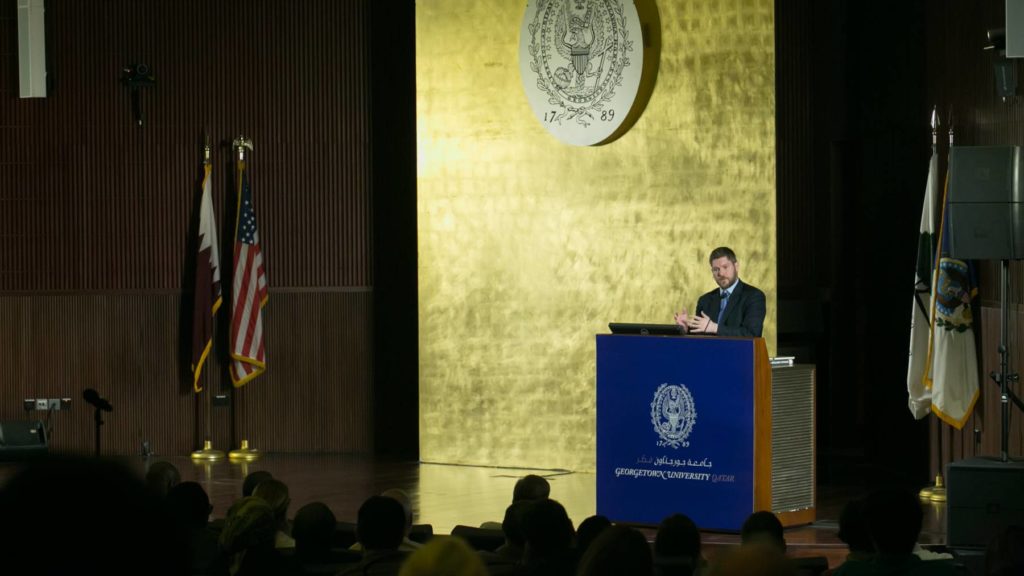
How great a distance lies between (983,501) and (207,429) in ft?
19.3

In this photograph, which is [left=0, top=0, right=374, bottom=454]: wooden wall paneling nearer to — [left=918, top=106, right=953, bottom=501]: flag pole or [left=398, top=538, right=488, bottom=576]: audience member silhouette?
[left=918, top=106, right=953, bottom=501]: flag pole

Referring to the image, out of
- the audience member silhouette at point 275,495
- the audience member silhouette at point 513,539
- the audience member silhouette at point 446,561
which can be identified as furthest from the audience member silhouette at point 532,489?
the audience member silhouette at point 446,561

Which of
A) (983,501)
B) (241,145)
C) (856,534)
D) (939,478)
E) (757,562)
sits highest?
(241,145)

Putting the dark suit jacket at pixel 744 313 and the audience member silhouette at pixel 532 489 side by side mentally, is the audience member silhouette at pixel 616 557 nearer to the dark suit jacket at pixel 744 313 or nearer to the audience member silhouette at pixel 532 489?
the audience member silhouette at pixel 532 489

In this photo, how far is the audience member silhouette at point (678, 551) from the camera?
3.57 metres

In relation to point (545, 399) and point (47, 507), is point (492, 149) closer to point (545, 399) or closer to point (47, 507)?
point (545, 399)

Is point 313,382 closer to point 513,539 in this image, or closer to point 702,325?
point 702,325

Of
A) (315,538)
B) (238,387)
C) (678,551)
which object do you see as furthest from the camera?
(238,387)

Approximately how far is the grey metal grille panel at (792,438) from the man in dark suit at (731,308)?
0.25 m

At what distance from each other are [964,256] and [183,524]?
20.3 feet

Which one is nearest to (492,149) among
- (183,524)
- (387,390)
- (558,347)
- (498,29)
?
(498,29)

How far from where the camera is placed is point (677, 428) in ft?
20.9

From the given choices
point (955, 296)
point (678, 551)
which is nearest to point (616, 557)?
point (678, 551)

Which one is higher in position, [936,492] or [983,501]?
[983,501]
